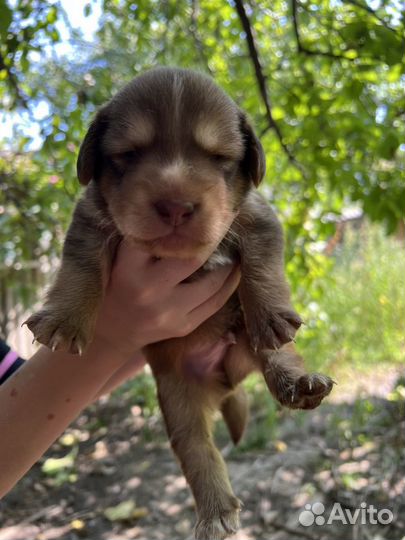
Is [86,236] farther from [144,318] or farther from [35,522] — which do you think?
[35,522]

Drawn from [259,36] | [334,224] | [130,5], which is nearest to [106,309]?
[334,224]

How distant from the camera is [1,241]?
16.1 ft

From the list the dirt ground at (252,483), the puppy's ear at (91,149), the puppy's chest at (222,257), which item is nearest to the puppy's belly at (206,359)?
the puppy's chest at (222,257)

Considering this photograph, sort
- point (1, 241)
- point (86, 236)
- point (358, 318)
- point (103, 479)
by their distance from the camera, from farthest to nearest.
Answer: point (358, 318) → point (1, 241) → point (103, 479) → point (86, 236)

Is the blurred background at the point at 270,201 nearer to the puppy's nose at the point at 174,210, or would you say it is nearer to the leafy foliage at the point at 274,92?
the leafy foliage at the point at 274,92

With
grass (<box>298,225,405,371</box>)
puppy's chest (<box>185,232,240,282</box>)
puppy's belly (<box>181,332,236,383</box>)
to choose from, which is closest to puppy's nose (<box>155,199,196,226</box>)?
puppy's chest (<box>185,232,240,282</box>)

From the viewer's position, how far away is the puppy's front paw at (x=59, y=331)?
5.70ft

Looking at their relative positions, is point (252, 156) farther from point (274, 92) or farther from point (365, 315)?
point (365, 315)

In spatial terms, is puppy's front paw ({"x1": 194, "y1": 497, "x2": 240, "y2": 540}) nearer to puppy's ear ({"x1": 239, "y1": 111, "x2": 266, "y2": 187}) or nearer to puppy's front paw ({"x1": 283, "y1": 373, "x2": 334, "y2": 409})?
puppy's front paw ({"x1": 283, "y1": 373, "x2": 334, "y2": 409})

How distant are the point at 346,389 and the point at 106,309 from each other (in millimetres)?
4263

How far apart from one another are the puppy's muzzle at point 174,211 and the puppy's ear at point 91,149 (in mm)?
537

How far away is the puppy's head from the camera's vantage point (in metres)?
1.49

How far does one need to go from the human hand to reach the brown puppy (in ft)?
0.28

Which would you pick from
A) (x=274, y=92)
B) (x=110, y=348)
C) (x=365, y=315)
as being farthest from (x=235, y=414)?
(x=365, y=315)
